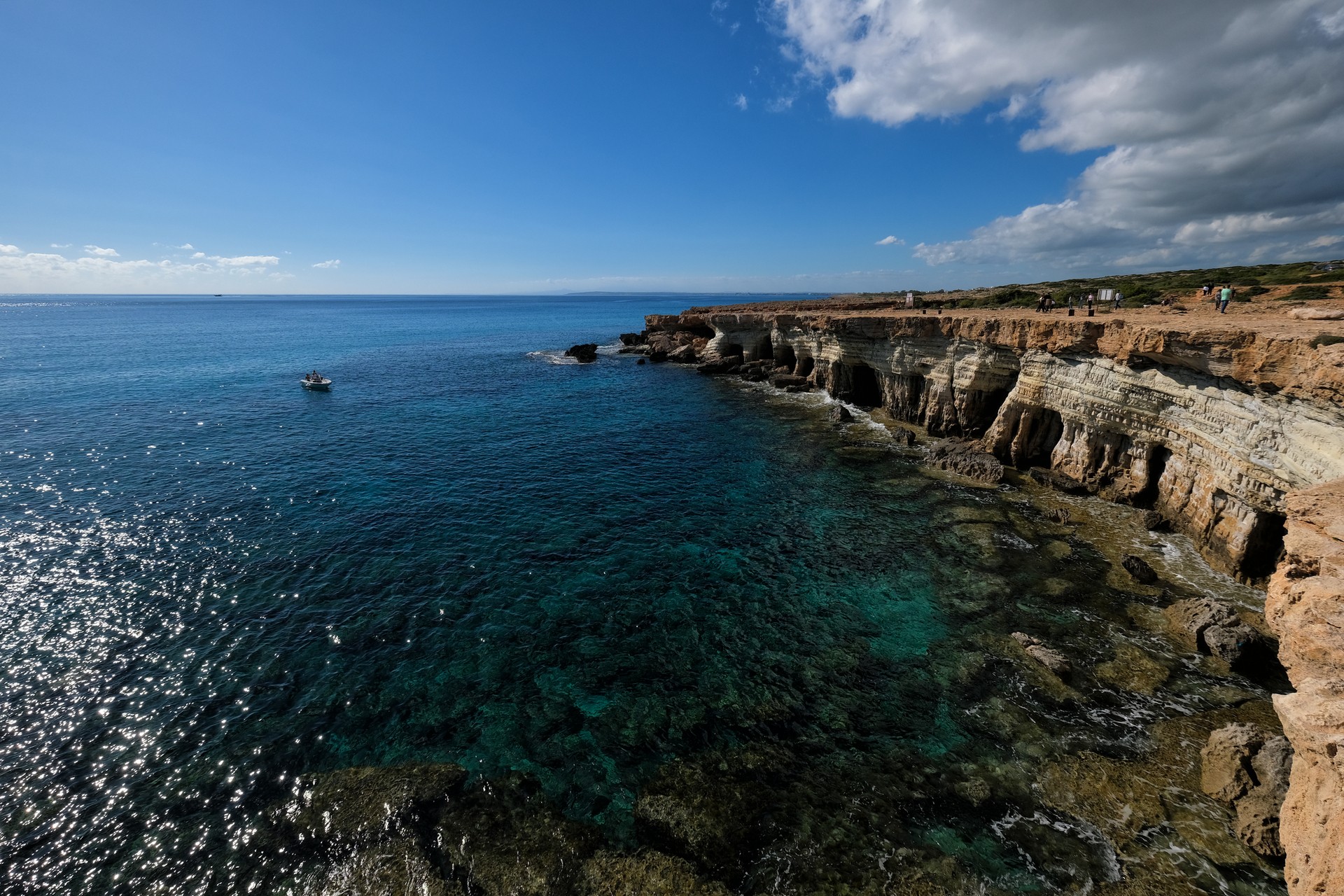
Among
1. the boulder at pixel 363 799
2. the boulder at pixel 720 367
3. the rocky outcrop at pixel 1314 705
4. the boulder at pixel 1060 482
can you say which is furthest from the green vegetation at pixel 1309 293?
the boulder at pixel 363 799

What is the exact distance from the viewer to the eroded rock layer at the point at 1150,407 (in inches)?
634

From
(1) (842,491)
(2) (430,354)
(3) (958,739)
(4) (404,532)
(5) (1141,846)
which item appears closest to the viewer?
(5) (1141,846)

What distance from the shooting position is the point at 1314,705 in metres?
7.17

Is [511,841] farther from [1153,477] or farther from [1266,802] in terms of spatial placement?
[1153,477]

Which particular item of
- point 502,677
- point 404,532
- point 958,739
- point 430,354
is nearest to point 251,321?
point 430,354

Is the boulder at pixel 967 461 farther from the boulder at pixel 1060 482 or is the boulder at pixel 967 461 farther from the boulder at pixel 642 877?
the boulder at pixel 642 877

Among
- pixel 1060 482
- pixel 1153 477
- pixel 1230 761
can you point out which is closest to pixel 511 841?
pixel 1230 761

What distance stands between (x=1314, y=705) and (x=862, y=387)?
1593 inches

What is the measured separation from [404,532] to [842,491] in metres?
21.5

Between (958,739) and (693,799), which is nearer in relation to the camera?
(693,799)

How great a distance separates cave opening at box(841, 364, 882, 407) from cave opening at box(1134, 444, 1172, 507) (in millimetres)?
22580

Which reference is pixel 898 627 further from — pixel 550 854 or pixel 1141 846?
pixel 550 854

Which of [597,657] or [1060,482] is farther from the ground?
[1060,482]

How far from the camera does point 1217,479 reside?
19.0 m
